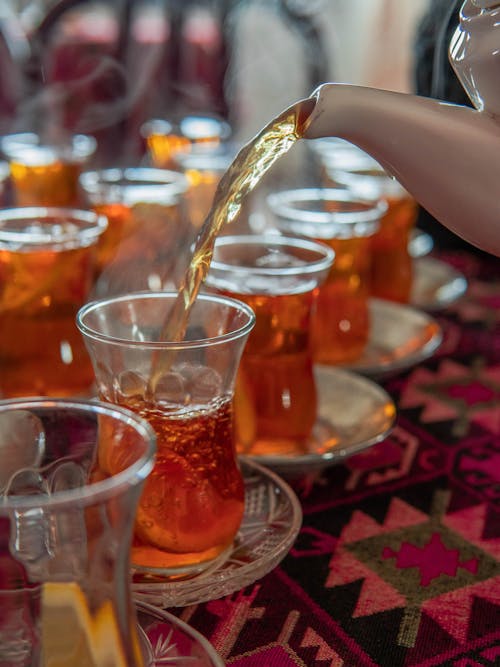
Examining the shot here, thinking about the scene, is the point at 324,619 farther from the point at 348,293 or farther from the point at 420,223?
the point at 420,223

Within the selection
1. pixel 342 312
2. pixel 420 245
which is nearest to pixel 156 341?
pixel 342 312

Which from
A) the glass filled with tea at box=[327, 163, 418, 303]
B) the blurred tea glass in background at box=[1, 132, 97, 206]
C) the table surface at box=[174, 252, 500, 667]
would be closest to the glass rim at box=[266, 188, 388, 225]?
the glass filled with tea at box=[327, 163, 418, 303]

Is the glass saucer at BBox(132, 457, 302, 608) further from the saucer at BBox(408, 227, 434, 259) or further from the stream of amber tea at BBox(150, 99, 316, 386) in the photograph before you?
the saucer at BBox(408, 227, 434, 259)

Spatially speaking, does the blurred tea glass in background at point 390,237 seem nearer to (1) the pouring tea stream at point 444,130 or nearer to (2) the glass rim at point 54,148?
(2) the glass rim at point 54,148

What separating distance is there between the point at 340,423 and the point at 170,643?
0.42m

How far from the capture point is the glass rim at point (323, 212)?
1053 millimetres

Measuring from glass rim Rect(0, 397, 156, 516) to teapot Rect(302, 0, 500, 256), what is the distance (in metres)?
0.26

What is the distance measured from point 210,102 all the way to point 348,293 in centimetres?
145

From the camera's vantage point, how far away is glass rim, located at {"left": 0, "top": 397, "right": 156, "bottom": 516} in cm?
38

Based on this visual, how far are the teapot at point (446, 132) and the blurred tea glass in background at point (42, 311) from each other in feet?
1.10

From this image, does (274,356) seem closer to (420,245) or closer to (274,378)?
(274,378)

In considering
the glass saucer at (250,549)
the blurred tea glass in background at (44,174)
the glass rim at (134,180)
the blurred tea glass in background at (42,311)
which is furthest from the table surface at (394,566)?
the blurred tea glass in background at (44,174)

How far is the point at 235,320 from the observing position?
66 cm

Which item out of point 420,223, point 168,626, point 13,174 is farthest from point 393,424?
point 420,223
